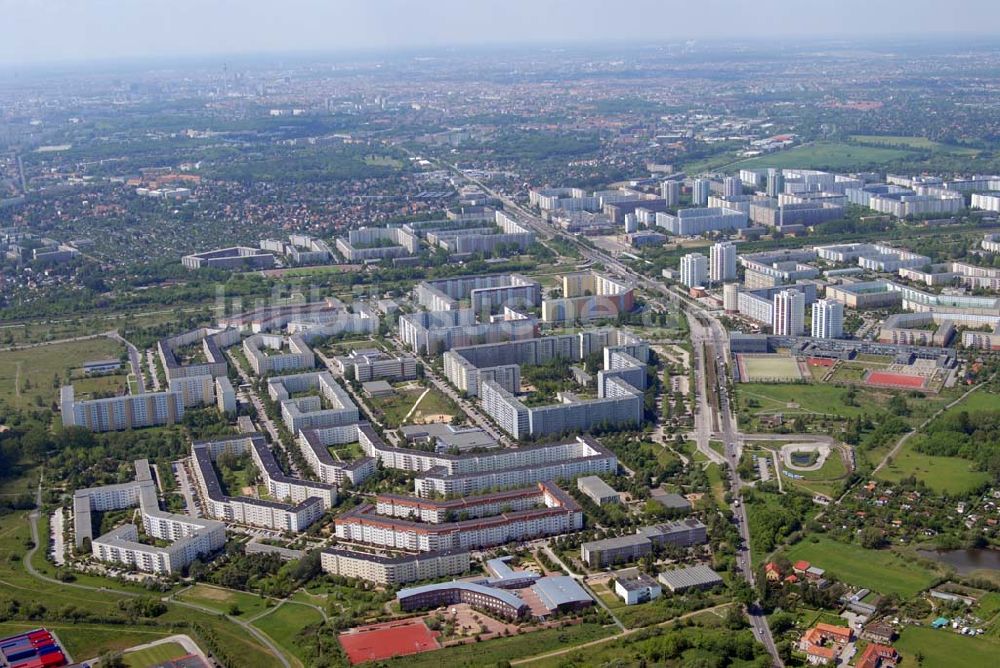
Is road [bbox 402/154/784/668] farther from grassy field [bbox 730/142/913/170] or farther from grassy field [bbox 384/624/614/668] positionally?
grassy field [bbox 730/142/913/170]

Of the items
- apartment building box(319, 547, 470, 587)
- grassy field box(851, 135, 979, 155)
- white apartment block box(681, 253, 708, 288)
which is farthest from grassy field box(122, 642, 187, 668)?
grassy field box(851, 135, 979, 155)

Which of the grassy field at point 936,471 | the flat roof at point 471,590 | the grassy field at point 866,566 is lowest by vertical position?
the grassy field at point 936,471

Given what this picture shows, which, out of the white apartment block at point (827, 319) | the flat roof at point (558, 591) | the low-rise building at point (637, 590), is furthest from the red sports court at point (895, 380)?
the flat roof at point (558, 591)

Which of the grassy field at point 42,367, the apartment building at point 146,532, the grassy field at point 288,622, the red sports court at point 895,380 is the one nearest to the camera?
the grassy field at point 288,622

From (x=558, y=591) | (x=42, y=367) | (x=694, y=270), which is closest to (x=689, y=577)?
(x=558, y=591)

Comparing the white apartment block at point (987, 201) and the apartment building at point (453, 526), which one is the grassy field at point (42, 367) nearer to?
the apartment building at point (453, 526)

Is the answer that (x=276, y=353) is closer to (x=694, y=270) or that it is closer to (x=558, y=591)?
(x=694, y=270)
